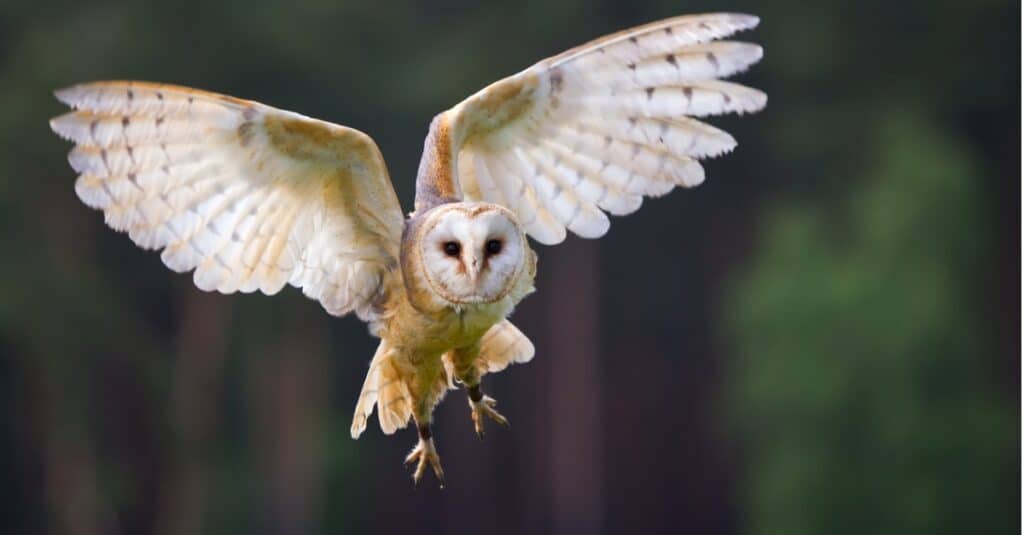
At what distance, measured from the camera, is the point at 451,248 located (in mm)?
4270

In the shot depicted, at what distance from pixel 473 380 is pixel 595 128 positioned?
70 cm

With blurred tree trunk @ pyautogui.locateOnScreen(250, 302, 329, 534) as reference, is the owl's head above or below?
above

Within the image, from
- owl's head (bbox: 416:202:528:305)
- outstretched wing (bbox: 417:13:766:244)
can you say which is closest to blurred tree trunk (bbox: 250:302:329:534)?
outstretched wing (bbox: 417:13:766:244)

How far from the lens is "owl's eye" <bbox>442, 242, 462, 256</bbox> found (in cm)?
425

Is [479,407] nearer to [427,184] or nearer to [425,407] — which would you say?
[425,407]

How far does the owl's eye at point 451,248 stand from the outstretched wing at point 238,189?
262 millimetres

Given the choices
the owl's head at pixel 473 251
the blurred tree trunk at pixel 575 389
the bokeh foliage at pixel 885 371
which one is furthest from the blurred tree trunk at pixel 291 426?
the owl's head at pixel 473 251

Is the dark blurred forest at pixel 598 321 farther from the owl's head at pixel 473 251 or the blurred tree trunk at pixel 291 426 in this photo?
the owl's head at pixel 473 251

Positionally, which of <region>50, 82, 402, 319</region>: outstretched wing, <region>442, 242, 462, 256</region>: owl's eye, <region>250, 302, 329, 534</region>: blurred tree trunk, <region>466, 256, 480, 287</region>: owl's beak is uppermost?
<region>50, 82, 402, 319</region>: outstretched wing

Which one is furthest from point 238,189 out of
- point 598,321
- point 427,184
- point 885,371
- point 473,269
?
point 598,321

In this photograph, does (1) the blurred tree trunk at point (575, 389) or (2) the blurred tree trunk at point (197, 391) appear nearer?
(2) the blurred tree trunk at point (197, 391)

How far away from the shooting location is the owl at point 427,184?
166 inches

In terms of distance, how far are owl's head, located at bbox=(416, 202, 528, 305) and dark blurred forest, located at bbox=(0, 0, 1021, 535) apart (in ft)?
38.9

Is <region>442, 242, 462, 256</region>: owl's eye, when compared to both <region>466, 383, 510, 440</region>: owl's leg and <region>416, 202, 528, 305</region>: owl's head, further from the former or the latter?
<region>466, 383, 510, 440</region>: owl's leg
